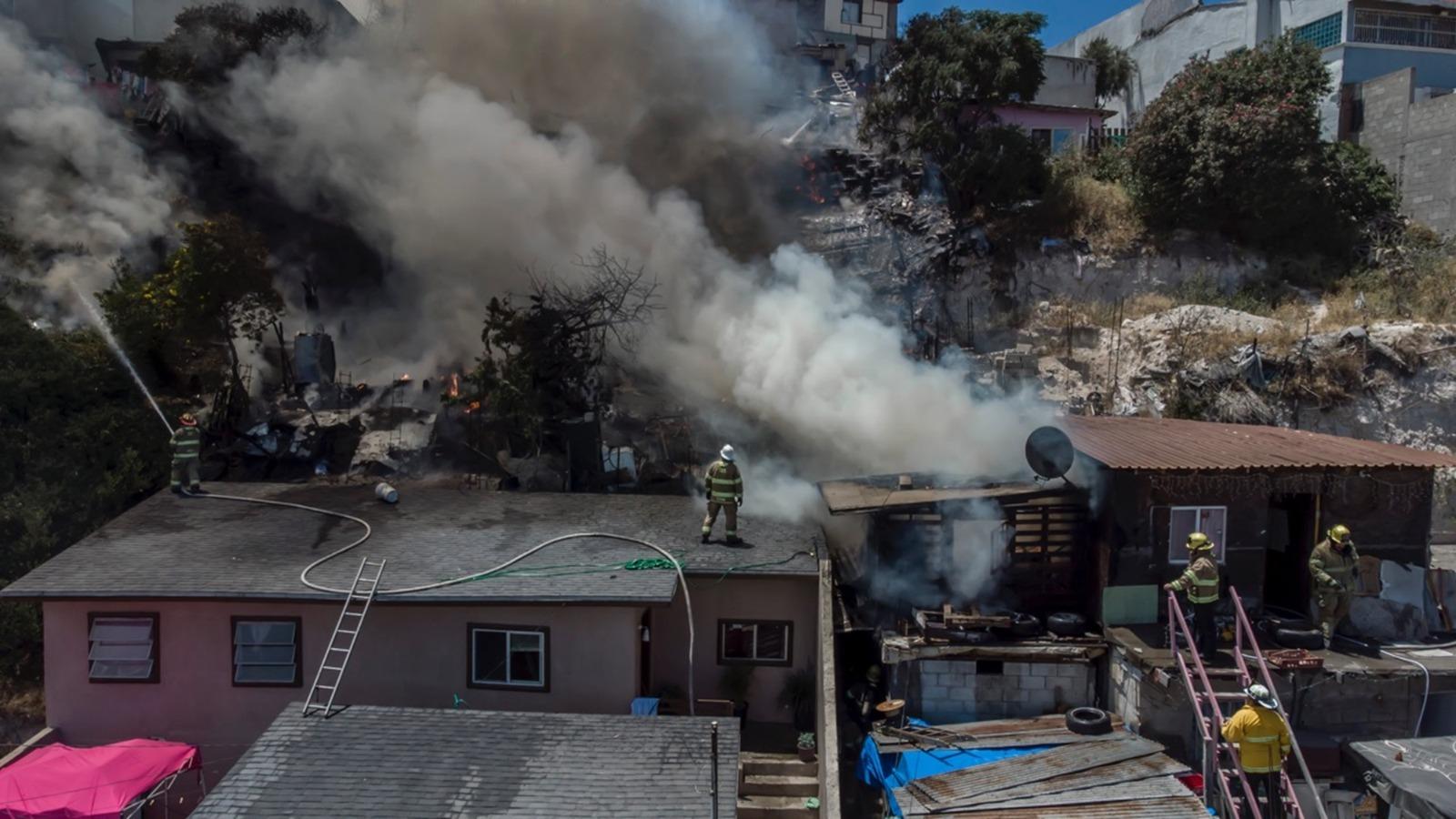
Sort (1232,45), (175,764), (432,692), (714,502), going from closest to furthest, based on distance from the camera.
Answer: (175,764)
(432,692)
(714,502)
(1232,45)

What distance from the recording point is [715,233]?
910 inches

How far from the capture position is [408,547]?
10.8 meters

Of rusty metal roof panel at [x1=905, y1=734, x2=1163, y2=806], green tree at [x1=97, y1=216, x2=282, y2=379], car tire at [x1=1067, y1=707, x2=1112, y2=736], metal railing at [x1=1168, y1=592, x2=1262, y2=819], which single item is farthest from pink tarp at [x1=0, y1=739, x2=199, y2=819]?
green tree at [x1=97, y1=216, x2=282, y2=379]


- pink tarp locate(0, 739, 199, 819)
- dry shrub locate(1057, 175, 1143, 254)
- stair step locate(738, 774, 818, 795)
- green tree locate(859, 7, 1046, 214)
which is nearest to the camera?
pink tarp locate(0, 739, 199, 819)

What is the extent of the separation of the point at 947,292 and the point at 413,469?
41.3 ft

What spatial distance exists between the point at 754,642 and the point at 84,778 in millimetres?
6572

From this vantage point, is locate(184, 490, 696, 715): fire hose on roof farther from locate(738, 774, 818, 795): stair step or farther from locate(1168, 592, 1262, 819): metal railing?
locate(1168, 592, 1262, 819): metal railing

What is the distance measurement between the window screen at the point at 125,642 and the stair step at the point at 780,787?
6.37 metres

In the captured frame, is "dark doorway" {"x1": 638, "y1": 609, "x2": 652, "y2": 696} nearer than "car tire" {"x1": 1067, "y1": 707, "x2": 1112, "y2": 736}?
No

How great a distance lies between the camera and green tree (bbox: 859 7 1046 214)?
21406mm

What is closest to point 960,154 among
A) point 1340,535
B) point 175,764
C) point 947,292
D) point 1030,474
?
point 947,292

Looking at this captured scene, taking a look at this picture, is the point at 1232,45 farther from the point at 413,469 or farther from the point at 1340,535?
the point at 413,469

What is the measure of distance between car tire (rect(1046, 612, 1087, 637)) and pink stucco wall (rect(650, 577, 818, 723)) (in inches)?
109

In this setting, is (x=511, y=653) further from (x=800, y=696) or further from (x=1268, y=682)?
(x=1268, y=682)
